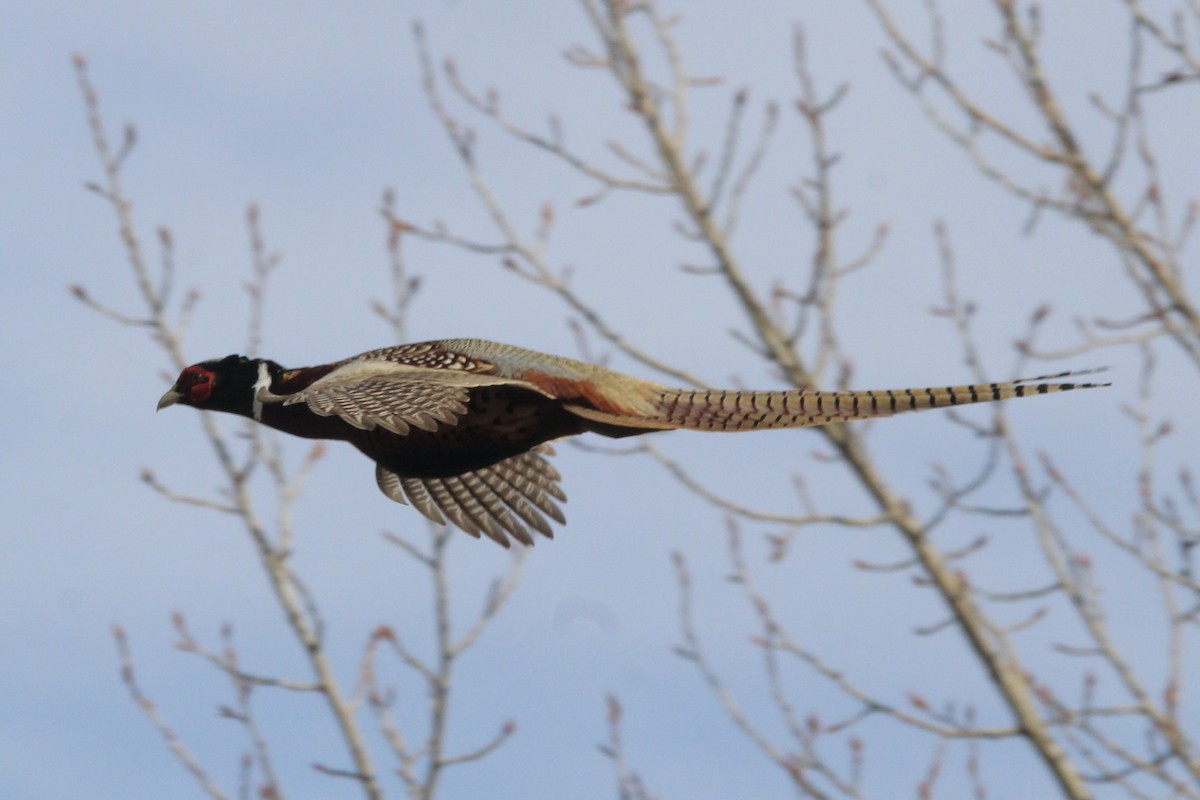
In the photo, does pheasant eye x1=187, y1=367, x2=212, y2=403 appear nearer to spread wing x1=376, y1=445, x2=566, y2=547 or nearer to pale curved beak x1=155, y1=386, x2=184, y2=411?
pale curved beak x1=155, y1=386, x2=184, y2=411

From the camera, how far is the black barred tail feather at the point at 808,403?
5.05 metres

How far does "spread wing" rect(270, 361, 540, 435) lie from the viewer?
5.48 metres

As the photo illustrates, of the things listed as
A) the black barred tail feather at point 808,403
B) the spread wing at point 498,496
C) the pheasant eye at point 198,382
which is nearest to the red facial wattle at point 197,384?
the pheasant eye at point 198,382

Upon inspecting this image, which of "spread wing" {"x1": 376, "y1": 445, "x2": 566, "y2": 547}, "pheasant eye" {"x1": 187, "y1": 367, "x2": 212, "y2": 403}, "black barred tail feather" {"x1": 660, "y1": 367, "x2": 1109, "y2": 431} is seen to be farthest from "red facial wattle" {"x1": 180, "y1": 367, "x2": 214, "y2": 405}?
"black barred tail feather" {"x1": 660, "y1": 367, "x2": 1109, "y2": 431}

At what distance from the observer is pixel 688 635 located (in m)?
10.1

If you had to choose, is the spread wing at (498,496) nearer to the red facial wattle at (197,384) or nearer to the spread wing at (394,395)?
the red facial wattle at (197,384)

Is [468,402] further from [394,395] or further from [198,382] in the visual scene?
[198,382]

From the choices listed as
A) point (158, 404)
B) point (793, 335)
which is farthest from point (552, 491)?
point (793, 335)

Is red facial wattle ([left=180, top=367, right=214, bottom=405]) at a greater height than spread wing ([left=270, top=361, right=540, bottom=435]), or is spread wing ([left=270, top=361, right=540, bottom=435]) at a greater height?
red facial wattle ([left=180, top=367, right=214, bottom=405])

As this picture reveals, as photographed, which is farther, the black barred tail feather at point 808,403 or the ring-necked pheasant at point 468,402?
the ring-necked pheasant at point 468,402

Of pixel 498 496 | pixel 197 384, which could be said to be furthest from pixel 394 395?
pixel 498 496

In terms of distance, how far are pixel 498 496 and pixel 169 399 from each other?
5.18 ft

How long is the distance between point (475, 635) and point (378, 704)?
76 centimetres

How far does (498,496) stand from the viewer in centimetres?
747
